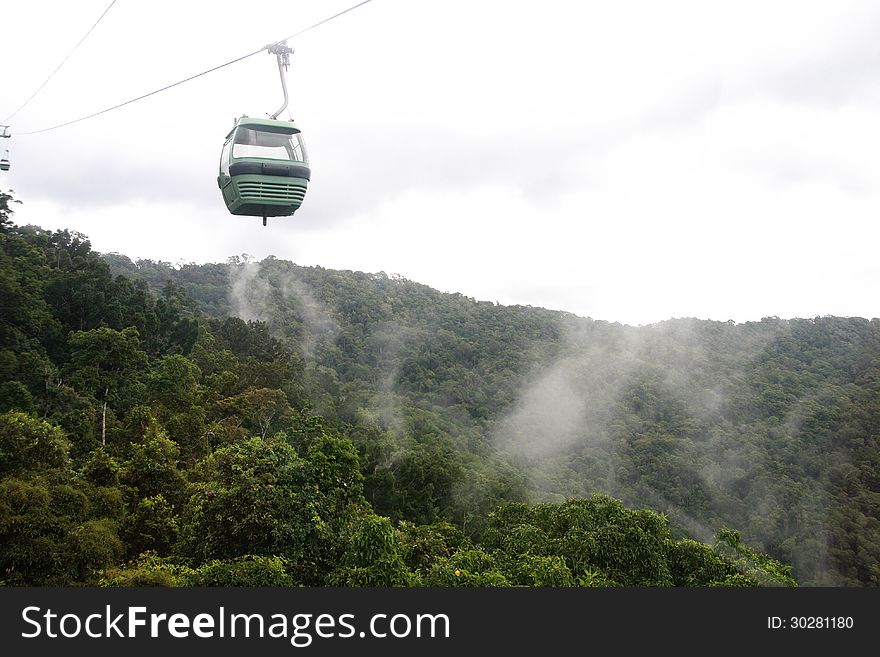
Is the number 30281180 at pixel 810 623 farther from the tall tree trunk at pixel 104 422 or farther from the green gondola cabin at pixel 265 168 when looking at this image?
the tall tree trunk at pixel 104 422

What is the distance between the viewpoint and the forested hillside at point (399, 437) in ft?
34.5

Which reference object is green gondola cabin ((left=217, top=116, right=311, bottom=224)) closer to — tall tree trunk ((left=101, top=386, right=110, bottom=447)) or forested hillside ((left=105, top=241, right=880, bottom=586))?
tall tree trunk ((left=101, top=386, right=110, bottom=447))

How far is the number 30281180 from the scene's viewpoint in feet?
26.7

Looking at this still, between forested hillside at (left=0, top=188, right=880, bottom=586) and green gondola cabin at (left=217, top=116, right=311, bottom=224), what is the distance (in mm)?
4601

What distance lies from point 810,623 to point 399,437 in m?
27.0

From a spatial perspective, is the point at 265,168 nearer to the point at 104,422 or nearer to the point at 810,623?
the point at 810,623

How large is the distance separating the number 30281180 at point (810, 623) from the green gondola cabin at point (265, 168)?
722 cm

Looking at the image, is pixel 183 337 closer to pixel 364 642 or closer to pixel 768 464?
pixel 364 642

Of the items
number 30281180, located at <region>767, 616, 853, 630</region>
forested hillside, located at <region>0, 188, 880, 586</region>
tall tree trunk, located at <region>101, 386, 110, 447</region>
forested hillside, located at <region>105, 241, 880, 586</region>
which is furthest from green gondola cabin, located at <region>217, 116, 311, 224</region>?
forested hillside, located at <region>105, 241, 880, 586</region>

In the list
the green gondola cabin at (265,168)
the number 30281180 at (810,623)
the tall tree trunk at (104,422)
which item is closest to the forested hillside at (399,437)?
the tall tree trunk at (104,422)

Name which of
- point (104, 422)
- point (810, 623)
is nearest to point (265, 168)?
point (810, 623)

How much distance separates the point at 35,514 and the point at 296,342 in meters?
44.9

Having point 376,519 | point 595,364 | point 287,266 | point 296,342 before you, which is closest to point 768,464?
point 595,364

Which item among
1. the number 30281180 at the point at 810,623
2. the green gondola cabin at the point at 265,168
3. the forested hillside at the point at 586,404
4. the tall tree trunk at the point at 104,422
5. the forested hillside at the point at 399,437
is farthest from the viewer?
the forested hillside at the point at 586,404
